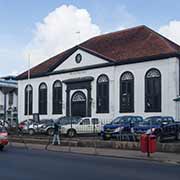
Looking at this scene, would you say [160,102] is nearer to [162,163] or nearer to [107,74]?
[107,74]

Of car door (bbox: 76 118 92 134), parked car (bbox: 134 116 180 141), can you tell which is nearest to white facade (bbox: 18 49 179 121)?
car door (bbox: 76 118 92 134)

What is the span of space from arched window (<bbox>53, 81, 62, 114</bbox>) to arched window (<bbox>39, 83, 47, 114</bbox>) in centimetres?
211

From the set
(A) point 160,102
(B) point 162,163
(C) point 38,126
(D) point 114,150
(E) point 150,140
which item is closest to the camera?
(B) point 162,163

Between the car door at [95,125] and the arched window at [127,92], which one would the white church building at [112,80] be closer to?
the arched window at [127,92]

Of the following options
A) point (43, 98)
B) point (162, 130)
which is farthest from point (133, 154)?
point (43, 98)

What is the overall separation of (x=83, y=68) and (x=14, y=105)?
20.2m

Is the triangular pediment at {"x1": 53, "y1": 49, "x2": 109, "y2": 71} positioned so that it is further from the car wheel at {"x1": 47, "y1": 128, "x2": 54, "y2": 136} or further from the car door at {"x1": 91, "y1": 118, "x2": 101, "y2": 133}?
the car door at {"x1": 91, "y1": 118, "x2": 101, "y2": 133}

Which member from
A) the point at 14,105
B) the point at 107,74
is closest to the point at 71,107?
the point at 107,74

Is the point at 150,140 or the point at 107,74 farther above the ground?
the point at 107,74

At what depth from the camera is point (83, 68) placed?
55.2 metres

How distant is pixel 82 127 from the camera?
3831cm

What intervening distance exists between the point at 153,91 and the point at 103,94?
692cm

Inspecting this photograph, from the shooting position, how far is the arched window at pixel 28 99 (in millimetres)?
63438

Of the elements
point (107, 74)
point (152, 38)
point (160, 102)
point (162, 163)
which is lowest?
point (162, 163)
